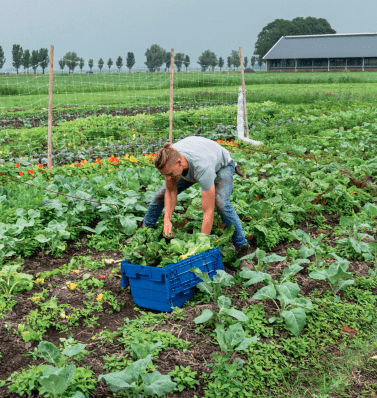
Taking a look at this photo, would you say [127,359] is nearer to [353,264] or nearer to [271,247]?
[271,247]

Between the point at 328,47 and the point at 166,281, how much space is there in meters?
64.9

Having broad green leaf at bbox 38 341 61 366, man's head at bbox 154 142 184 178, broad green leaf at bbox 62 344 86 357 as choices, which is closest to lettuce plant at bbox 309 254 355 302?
man's head at bbox 154 142 184 178

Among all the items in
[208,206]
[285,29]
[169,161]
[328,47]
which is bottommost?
[208,206]

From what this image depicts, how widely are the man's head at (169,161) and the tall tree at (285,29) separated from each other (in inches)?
3284

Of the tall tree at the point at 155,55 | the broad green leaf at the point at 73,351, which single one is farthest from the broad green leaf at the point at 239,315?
→ the tall tree at the point at 155,55

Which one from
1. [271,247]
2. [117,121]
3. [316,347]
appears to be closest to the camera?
[316,347]

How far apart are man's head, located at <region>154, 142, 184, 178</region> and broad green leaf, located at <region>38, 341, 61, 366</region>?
4.80 feet

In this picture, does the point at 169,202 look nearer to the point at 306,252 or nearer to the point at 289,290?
the point at 289,290

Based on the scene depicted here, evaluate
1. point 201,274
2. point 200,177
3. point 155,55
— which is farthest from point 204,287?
point 155,55

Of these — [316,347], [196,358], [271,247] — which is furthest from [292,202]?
[196,358]

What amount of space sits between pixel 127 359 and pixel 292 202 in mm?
3034

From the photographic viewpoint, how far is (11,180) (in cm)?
556

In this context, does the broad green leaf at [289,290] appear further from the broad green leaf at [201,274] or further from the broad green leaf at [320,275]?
the broad green leaf at [201,274]

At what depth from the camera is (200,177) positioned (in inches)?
130
